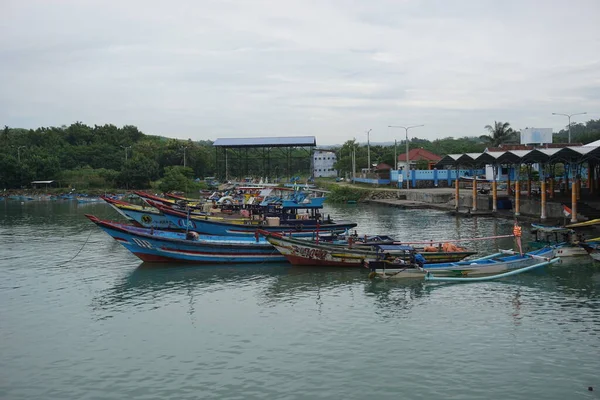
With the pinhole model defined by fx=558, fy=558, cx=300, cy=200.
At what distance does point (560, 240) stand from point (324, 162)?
11091 centimetres

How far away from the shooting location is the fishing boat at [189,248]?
27969 millimetres

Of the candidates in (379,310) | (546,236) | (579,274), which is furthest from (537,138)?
(379,310)

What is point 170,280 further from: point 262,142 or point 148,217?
point 262,142

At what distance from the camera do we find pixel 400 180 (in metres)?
77.6

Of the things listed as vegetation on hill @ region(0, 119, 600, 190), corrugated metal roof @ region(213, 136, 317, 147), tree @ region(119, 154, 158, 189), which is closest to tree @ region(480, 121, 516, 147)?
vegetation on hill @ region(0, 119, 600, 190)

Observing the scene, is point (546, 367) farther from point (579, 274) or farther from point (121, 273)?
point (121, 273)

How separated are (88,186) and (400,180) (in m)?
55.1

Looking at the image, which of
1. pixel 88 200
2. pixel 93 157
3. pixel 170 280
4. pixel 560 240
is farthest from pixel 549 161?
pixel 93 157

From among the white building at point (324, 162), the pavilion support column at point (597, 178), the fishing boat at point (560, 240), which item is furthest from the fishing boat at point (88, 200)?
the fishing boat at point (560, 240)

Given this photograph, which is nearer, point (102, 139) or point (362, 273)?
point (362, 273)

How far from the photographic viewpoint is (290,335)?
17547 millimetres

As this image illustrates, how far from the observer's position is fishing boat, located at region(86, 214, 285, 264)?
91.8ft

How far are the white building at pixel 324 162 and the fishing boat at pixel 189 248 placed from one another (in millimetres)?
108661

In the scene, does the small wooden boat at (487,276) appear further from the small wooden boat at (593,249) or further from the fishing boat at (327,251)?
the small wooden boat at (593,249)
